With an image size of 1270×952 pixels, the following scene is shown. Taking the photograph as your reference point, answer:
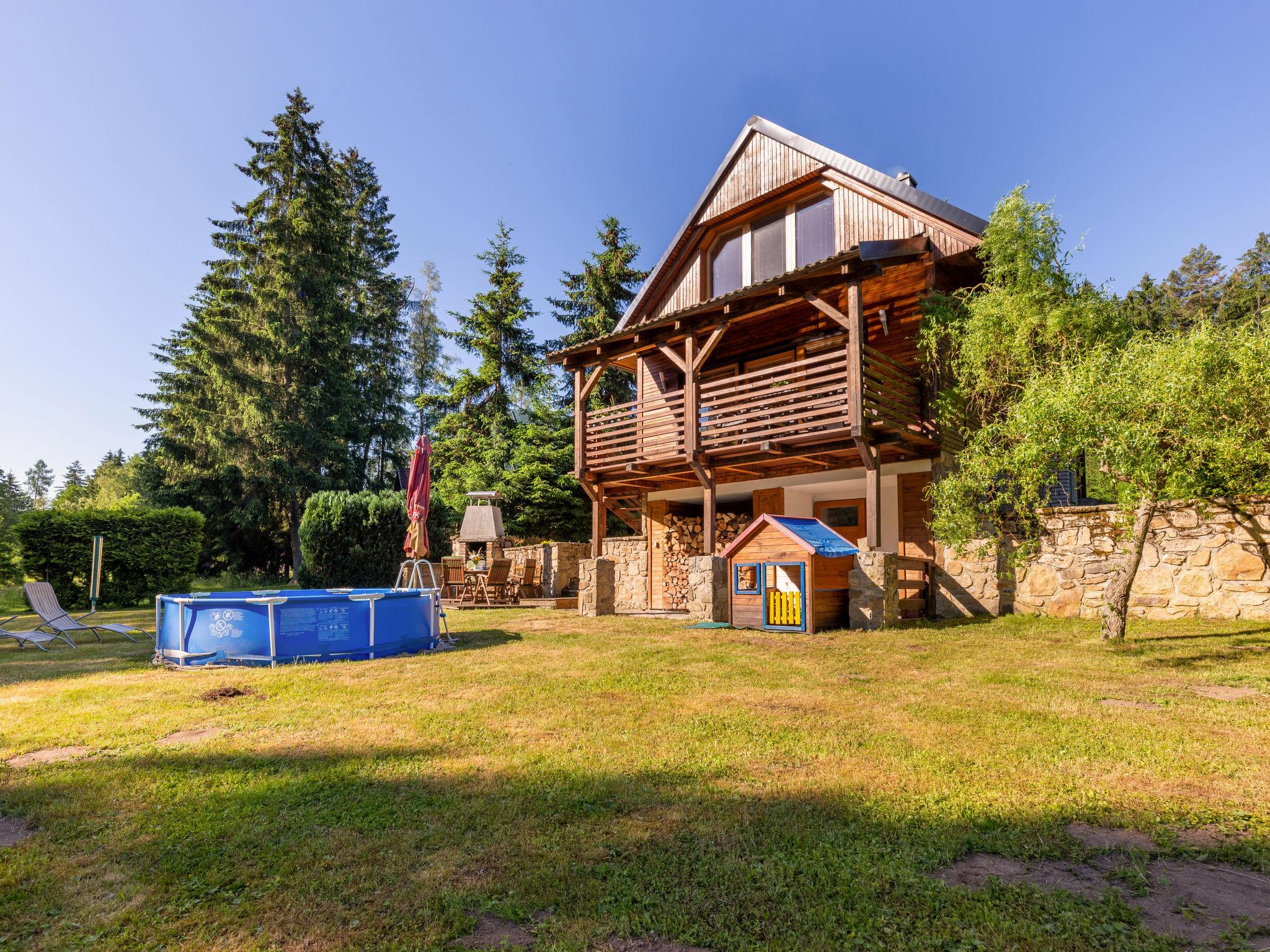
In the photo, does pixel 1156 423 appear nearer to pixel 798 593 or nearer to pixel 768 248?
pixel 798 593

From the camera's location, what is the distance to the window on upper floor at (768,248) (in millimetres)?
13844

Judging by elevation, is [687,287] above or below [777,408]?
above

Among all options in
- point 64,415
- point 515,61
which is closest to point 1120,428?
point 515,61

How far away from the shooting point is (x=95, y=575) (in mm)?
14008

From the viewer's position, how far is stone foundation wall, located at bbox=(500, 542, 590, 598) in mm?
17906

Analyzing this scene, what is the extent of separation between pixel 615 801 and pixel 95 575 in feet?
52.6

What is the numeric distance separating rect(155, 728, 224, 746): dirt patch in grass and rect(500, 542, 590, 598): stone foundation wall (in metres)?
13.0

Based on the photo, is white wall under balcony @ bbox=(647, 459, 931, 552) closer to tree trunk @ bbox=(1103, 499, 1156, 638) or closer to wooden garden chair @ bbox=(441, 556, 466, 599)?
tree trunk @ bbox=(1103, 499, 1156, 638)

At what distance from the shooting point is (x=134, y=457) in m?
28.8

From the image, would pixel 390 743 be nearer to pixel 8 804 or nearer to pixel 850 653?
pixel 8 804

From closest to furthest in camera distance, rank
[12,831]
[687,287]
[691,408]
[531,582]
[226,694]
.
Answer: [12,831] → [226,694] → [691,408] → [687,287] → [531,582]

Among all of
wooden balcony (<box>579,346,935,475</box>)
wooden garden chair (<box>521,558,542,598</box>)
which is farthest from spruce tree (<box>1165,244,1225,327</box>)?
wooden garden chair (<box>521,558,542,598</box>)

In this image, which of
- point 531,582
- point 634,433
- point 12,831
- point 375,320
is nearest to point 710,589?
point 634,433

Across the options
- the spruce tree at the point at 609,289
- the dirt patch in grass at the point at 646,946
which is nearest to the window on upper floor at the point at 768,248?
the spruce tree at the point at 609,289
